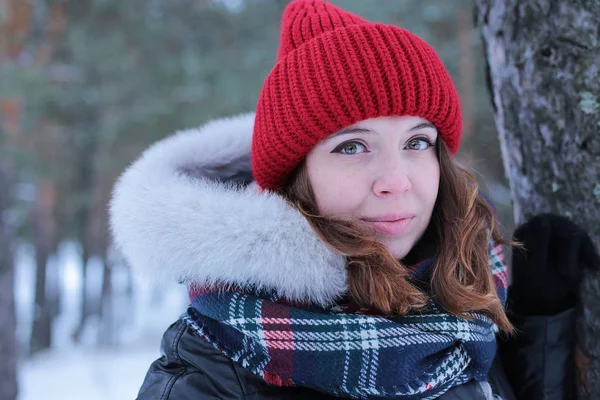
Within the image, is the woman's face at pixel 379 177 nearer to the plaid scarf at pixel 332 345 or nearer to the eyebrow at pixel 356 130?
the eyebrow at pixel 356 130

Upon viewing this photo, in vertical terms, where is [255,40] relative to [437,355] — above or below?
above

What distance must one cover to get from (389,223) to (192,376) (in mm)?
657

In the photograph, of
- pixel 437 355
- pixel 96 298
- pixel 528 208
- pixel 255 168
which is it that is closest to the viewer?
pixel 437 355

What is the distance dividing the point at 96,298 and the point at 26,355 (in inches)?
234

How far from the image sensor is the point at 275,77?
5.13ft

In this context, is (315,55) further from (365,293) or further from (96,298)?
(96,298)

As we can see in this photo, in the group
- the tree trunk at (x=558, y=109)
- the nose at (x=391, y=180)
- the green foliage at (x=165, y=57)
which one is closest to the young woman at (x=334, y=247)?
the nose at (x=391, y=180)

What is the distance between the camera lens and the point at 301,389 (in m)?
1.36

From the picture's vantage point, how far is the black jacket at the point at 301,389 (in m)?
1.32

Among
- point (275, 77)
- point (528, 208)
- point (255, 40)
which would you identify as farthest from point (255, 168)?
point (255, 40)

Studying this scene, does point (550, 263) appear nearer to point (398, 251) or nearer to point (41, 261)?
point (398, 251)

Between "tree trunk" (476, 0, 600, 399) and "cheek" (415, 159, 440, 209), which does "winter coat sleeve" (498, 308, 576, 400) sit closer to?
"tree trunk" (476, 0, 600, 399)

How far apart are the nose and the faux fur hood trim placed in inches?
8.4

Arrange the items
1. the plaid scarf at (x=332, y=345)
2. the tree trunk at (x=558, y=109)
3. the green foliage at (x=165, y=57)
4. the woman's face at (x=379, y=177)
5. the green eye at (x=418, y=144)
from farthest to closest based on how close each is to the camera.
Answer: the green foliage at (x=165, y=57), the tree trunk at (x=558, y=109), the green eye at (x=418, y=144), the woman's face at (x=379, y=177), the plaid scarf at (x=332, y=345)
